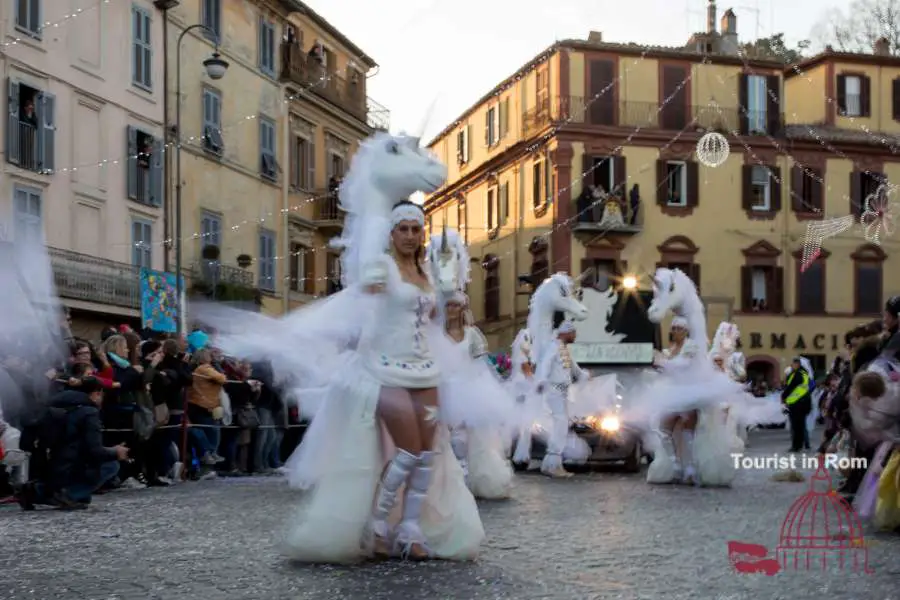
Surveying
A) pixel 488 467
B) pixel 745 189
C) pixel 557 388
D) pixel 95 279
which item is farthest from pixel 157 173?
pixel 745 189

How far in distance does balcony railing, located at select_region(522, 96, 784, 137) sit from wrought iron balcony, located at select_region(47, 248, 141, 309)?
2203cm

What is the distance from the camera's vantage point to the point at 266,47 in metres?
42.8

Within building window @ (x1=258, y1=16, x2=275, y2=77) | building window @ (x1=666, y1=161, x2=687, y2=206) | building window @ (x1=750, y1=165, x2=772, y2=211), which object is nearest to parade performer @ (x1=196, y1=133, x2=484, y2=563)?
building window @ (x1=258, y1=16, x2=275, y2=77)

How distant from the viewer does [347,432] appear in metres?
9.02

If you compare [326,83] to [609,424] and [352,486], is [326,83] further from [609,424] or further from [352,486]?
[352,486]

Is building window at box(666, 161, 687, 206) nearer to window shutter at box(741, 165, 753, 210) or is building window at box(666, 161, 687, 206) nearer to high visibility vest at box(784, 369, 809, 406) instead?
window shutter at box(741, 165, 753, 210)

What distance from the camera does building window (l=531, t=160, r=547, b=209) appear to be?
53.8 metres

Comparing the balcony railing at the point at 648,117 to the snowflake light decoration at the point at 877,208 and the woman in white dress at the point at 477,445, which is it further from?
the woman in white dress at the point at 477,445

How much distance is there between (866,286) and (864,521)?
152 feet

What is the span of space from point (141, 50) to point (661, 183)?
2321 cm

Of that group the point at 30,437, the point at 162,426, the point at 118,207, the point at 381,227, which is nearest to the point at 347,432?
the point at 381,227

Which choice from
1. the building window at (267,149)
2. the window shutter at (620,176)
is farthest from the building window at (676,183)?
the building window at (267,149)

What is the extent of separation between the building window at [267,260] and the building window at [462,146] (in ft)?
67.4

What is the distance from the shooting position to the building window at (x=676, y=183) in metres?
54.0
